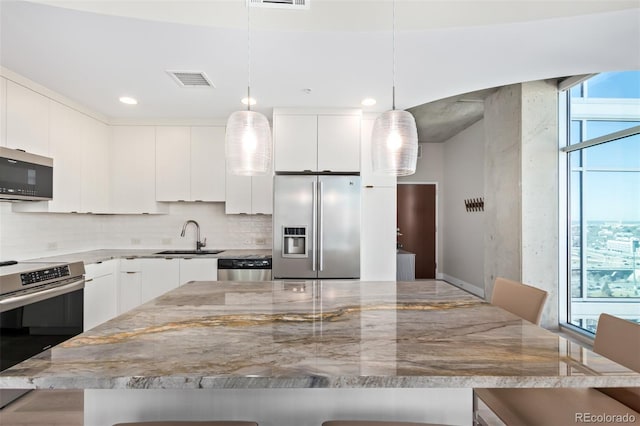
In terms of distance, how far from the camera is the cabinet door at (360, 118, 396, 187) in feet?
12.4

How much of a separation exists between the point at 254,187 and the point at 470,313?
307 cm

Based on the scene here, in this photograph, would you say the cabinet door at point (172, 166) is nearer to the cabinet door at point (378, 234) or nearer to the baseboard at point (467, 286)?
the cabinet door at point (378, 234)

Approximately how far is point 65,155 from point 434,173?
6.42 m

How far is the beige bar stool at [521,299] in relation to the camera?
1642 millimetres

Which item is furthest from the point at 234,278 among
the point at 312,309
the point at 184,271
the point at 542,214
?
the point at 542,214

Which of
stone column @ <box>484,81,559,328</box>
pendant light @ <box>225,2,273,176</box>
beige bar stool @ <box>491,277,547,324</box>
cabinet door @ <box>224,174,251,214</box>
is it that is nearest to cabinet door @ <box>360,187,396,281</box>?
cabinet door @ <box>224,174,251,214</box>

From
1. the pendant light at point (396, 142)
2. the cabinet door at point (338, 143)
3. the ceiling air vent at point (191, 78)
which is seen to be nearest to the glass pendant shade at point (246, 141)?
the pendant light at point (396, 142)

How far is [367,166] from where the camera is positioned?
3787mm

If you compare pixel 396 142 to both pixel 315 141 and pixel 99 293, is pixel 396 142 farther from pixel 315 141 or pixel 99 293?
pixel 99 293

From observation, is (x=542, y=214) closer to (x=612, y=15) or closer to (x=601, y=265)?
(x=601, y=265)

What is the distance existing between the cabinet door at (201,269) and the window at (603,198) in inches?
157

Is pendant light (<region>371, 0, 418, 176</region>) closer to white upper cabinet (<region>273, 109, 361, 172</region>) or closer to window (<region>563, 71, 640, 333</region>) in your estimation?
white upper cabinet (<region>273, 109, 361, 172</region>)

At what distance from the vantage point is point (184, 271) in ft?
12.2

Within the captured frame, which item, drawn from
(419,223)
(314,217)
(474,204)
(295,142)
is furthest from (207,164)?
(419,223)
